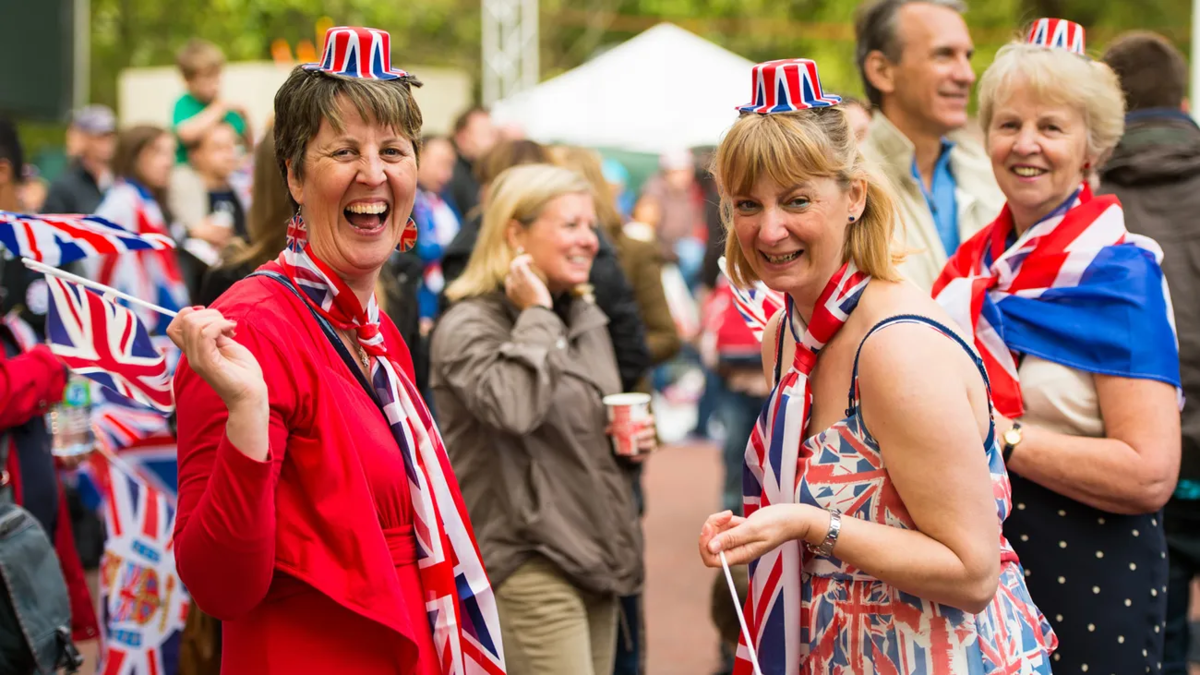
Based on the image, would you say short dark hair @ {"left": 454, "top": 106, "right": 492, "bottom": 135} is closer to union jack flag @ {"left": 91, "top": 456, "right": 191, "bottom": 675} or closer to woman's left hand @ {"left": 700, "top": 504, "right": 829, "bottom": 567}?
union jack flag @ {"left": 91, "top": 456, "right": 191, "bottom": 675}

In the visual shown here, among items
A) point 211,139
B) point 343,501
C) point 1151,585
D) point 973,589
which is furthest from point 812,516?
point 211,139

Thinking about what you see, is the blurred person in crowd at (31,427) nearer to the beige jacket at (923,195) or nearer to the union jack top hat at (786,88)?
the union jack top hat at (786,88)

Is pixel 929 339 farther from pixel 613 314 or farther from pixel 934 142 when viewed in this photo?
pixel 613 314

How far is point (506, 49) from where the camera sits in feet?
67.2

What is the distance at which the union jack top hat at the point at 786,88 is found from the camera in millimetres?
2695

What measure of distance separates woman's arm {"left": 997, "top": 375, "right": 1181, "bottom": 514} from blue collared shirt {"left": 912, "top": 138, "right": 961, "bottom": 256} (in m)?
1.21

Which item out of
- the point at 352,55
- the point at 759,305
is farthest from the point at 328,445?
the point at 759,305

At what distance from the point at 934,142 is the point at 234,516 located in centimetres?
300

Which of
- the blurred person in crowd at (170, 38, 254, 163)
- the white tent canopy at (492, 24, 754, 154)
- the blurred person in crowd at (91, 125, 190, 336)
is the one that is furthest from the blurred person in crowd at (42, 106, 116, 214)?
the white tent canopy at (492, 24, 754, 154)

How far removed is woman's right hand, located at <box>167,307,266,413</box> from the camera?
2188 mm

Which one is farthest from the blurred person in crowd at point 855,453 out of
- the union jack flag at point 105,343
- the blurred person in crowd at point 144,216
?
the blurred person in crowd at point 144,216

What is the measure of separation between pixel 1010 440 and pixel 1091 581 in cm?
42

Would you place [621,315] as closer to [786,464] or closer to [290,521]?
[786,464]

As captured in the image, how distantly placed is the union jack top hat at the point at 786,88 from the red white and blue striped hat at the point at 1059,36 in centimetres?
115
